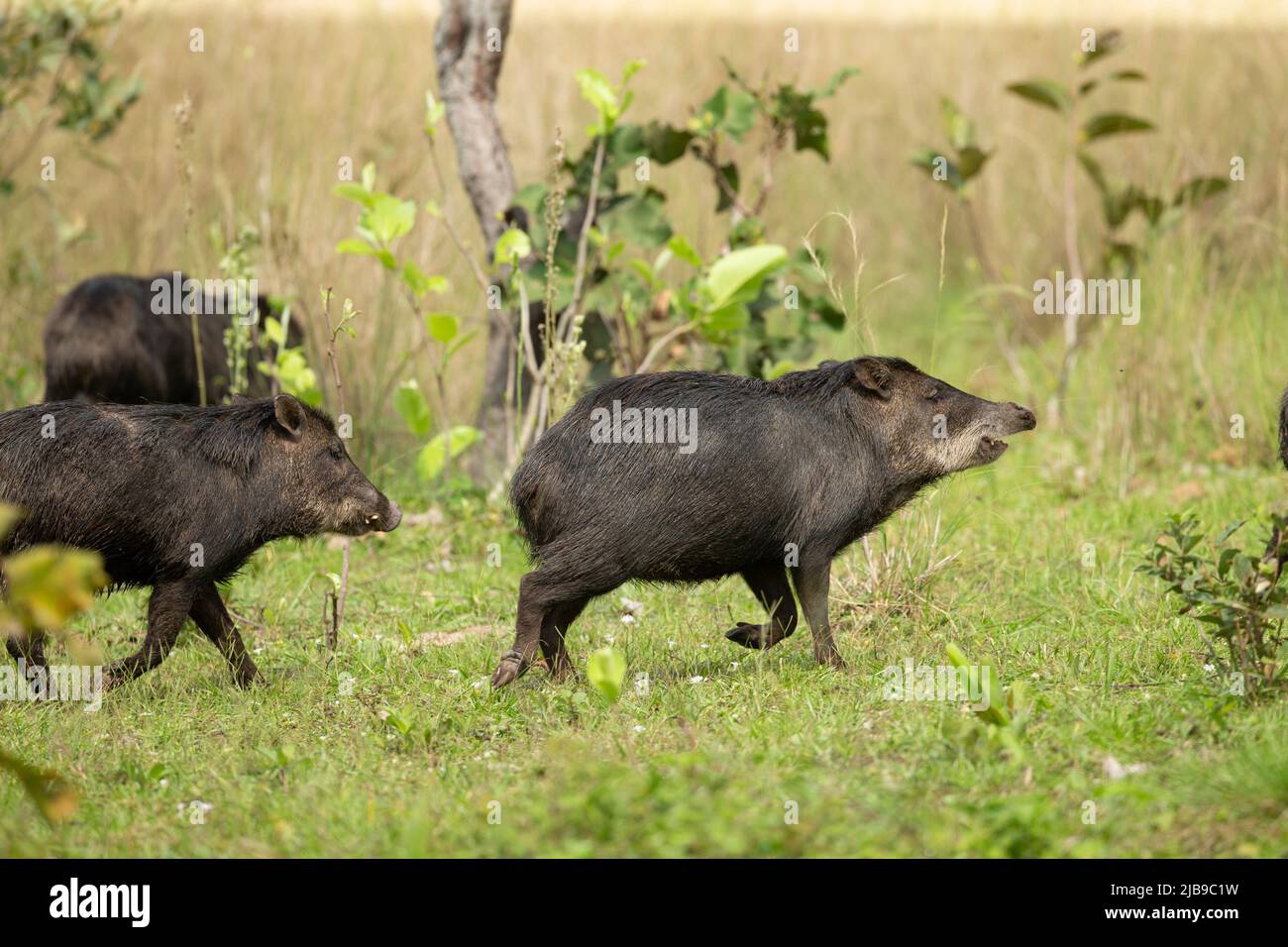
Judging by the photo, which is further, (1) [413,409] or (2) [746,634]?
(1) [413,409]

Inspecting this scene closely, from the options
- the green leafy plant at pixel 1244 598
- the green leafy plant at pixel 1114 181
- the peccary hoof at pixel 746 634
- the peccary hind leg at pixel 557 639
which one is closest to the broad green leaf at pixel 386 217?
the peccary hind leg at pixel 557 639

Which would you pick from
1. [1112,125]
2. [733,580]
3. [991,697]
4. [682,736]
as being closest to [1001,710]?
[991,697]

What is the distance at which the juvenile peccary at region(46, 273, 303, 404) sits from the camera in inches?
291

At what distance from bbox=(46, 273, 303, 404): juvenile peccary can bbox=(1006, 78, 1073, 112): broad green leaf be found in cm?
442

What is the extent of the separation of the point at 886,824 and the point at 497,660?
2.05 metres

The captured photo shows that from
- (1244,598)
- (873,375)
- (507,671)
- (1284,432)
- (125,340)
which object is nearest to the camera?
(1244,598)

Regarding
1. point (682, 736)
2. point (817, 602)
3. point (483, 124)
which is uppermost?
point (483, 124)

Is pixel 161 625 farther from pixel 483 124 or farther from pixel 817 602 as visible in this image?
pixel 483 124

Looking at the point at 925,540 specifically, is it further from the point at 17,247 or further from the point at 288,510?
the point at 17,247

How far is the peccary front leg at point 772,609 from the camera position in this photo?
525 centimetres

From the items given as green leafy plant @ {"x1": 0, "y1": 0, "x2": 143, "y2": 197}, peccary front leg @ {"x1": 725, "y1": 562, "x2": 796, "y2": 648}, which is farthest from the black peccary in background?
green leafy plant @ {"x1": 0, "y1": 0, "x2": 143, "y2": 197}

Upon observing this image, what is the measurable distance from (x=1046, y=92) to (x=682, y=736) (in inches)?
218

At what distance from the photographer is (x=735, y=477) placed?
492 cm

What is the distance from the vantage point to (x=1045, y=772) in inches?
155
